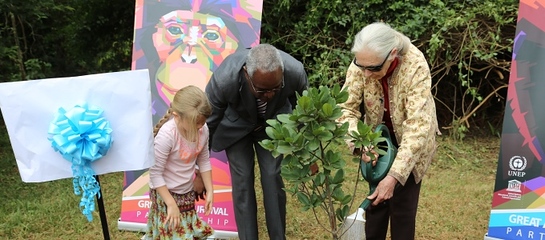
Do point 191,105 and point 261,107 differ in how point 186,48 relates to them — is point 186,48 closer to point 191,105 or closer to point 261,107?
point 261,107

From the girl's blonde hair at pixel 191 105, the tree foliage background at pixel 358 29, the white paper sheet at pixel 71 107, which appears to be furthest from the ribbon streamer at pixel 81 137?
the tree foliage background at pixel 358 29

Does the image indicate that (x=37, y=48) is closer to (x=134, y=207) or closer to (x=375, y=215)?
(x=134, y=207)

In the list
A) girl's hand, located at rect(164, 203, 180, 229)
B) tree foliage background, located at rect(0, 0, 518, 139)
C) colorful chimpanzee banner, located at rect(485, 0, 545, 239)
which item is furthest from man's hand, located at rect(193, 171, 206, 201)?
tree foliage background, located at rect(0, 0, 518, 139)

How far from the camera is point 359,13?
5.83 meters

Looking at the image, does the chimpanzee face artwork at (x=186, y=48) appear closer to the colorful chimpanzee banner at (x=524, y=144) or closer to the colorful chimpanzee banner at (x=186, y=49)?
the colorful chimpanzee banner at (x=186, y=49)

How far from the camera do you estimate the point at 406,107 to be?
2.65 metres

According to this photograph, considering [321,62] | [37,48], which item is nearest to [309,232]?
[321,62]

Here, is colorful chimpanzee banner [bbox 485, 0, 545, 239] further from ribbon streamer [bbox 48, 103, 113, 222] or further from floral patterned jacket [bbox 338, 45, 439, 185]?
ribbon streamer [bbox 48, 103, 113, 222]

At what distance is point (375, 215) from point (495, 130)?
368cm

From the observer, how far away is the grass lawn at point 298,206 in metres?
3.98

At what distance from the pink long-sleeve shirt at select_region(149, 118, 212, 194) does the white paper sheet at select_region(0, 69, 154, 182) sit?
1.77 ft

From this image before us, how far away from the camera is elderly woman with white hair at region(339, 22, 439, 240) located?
8.29 ft

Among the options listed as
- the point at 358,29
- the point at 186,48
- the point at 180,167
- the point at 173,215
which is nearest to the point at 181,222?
the point at 173,215

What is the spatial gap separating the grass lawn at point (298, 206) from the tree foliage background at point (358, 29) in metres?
0.61
